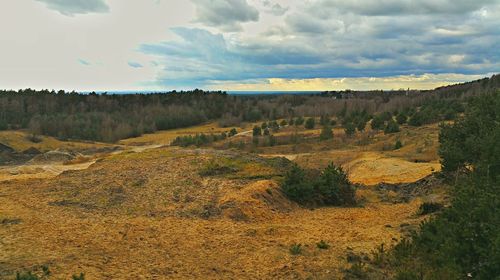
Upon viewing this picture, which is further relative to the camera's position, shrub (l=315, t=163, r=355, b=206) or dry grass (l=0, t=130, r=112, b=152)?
dry grass (l=0, t=130, r=112, b=152)

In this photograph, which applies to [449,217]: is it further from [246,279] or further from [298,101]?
[298,101]

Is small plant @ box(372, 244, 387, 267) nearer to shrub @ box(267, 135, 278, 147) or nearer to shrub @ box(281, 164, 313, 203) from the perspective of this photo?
shrub @ box(281, 164, 313, 203)

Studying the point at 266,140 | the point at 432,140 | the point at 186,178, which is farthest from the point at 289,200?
the point at 266,140

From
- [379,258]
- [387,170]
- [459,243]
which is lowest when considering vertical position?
[387,170]

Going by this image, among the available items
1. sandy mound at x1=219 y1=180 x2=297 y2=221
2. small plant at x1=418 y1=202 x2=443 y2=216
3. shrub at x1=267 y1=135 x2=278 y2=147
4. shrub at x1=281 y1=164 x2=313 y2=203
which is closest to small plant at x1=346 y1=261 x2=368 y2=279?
sandy mound at x1=219 y1=180 x2=297 y2=221

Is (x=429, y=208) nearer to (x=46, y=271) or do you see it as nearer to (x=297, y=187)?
(x=297, y=187)

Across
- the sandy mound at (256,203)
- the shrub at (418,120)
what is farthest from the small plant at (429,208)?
the shrub at (418,120)

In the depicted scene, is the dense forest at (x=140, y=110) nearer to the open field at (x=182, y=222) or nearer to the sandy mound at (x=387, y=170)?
the sandy mound at (x=387, y=170)

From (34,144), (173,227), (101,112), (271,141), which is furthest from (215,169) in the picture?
(101,112)
